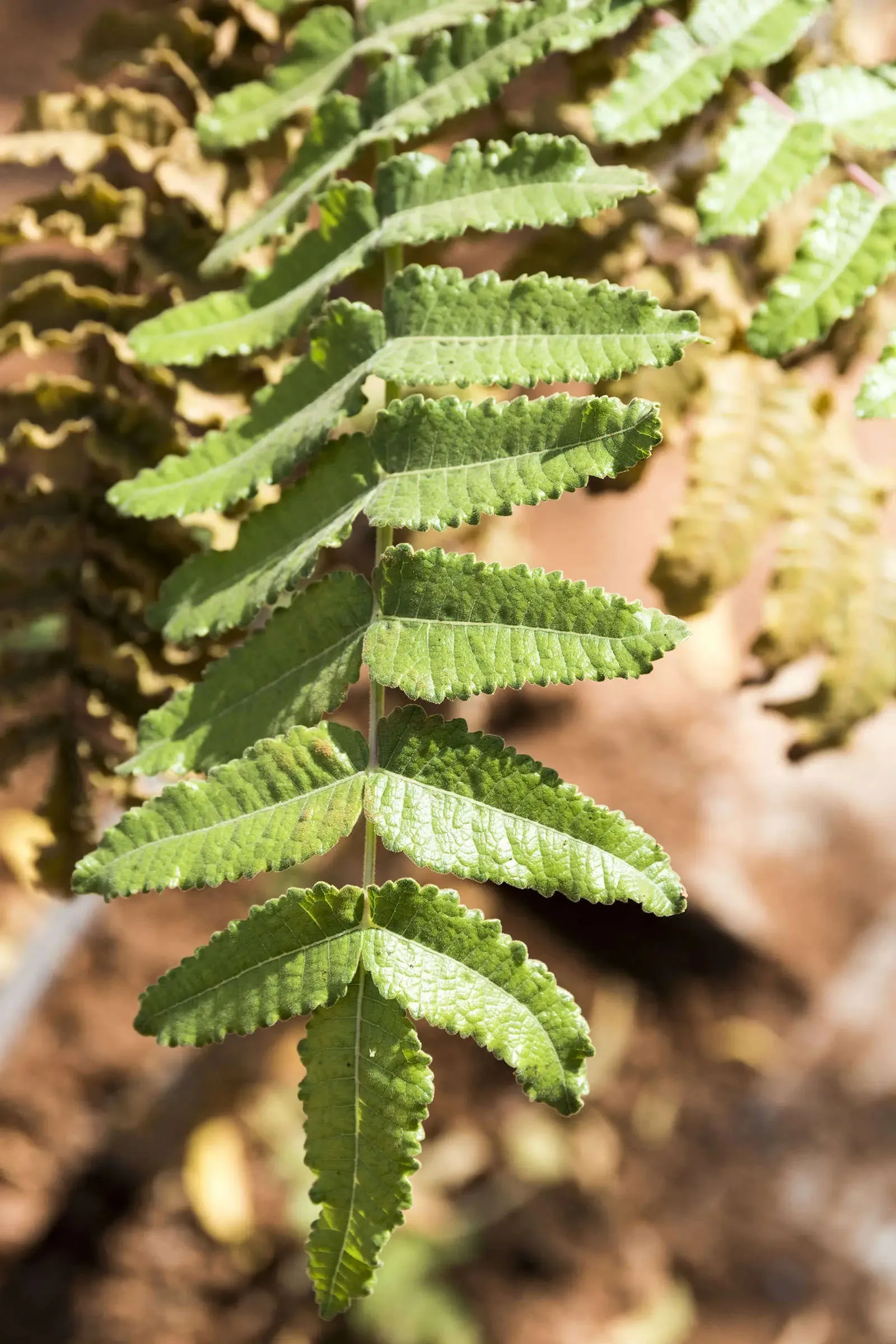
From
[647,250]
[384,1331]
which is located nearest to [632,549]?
[647,250]

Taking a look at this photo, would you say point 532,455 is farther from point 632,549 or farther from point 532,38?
point 632,549

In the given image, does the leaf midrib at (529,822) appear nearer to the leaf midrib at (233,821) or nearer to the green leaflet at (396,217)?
the leaf midrib at (233,821)

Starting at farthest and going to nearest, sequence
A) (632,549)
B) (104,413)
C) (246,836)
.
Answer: (632,549), (104,413), (246,836)

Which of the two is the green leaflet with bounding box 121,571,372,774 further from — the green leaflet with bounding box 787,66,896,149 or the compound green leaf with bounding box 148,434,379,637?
the green leaflet with bounding box 787,66,896,149

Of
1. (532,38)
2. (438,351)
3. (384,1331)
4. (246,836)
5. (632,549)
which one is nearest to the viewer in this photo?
(246,836)

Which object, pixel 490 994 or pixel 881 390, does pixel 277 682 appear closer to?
pixel 490 994

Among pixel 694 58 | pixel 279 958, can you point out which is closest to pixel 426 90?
pixel 694 58

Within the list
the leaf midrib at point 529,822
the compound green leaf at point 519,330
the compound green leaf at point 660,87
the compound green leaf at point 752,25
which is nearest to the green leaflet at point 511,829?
the leaf midrib at point 529,822

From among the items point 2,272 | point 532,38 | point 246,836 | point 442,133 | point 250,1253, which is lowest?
point 250,1253
